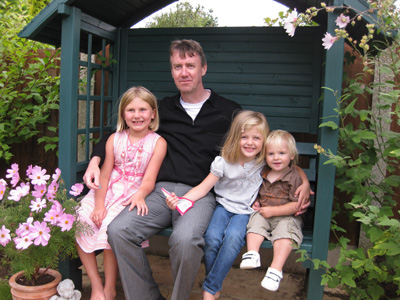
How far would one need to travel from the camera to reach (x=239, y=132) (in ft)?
8.23

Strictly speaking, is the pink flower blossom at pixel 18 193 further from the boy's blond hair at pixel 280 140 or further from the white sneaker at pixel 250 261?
the boy's blond hair at pixel 280 140

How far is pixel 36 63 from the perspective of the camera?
12.0 feet

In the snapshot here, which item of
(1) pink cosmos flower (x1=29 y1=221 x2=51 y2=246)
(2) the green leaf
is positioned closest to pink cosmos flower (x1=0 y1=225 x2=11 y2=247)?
(1) pink cosmos flower (x1=29 y1=221 x2=51 y2=246)

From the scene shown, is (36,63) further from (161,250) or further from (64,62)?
(161,250)

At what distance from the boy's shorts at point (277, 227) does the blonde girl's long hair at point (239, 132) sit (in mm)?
380

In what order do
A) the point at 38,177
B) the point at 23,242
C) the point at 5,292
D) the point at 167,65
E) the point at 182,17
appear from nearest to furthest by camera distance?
the point at 23,242
the point at 38,177
the point at 5,292
the point at 167,65
the point at 182,17

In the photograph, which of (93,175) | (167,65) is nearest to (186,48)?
(167,65)

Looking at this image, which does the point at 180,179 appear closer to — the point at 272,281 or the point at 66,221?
the point at 66,221

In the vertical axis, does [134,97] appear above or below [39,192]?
above

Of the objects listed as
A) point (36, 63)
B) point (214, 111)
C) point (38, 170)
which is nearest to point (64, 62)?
point (38, 170)

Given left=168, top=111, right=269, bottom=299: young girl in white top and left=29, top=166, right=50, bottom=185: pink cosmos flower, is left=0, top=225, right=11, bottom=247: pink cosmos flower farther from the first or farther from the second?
left=168, top=111, right=269, bottom=299: young girl in white top

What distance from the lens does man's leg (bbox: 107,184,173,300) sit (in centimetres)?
220

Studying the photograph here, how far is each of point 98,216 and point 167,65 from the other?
1463 mm

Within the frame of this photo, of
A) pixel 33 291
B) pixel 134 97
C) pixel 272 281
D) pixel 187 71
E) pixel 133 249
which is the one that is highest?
pixel 187 71
